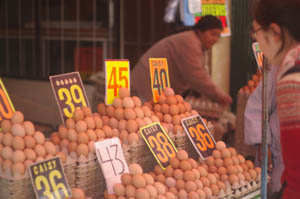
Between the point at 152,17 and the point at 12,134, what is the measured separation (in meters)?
4.38

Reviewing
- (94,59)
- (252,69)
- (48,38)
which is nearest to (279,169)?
(252,69)

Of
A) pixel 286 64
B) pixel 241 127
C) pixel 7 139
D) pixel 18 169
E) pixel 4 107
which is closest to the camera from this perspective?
pixel 286 64

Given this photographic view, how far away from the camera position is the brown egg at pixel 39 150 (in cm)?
198

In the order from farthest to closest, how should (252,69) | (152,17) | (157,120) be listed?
1. (152,17)
2. (252,69)
3. (157,120)

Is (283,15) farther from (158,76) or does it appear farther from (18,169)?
(158,76)

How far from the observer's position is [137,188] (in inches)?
79.5

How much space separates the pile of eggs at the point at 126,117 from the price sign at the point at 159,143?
0.04 meters

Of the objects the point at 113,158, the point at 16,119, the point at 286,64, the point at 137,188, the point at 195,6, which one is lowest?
the point at 137,188

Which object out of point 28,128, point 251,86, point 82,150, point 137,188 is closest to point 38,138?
point 28,128

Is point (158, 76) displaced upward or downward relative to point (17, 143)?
upward

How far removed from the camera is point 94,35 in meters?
7.13

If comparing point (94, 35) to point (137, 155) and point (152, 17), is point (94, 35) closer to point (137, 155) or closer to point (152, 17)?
point (152, 17)

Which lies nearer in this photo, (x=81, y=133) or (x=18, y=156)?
(x=18, y=156)

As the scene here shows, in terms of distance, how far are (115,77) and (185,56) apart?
1.69 meters
